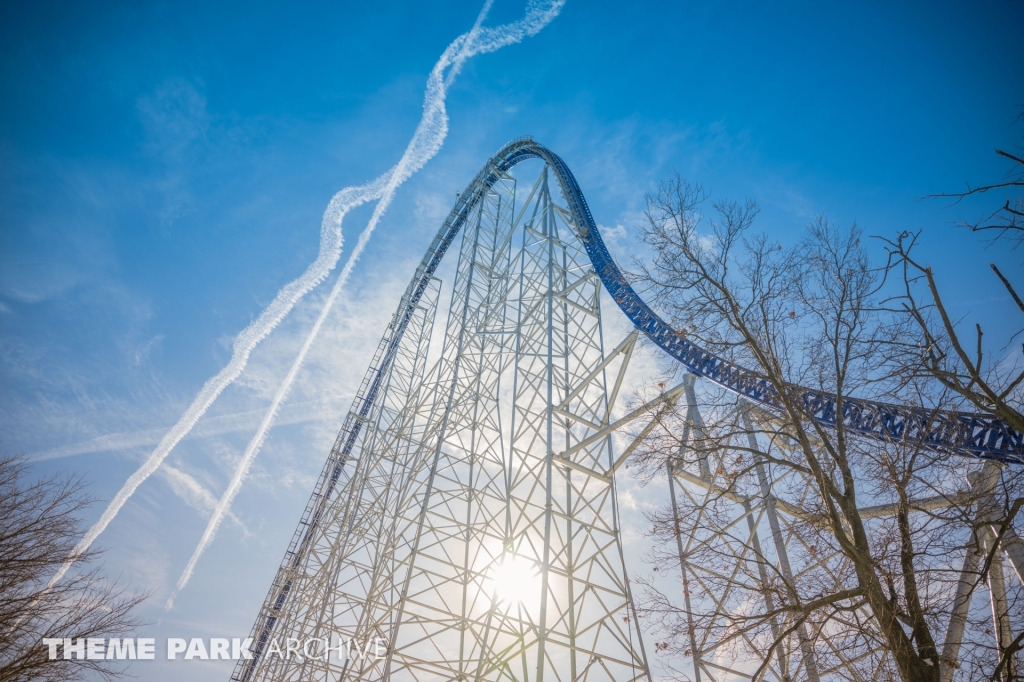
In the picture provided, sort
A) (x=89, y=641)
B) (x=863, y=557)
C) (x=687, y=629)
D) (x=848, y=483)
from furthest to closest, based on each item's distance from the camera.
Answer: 1. (x=89, y=641)
2. (x=687, y=629)
3. (x=848, y=483)
4. (x=863, y=557)

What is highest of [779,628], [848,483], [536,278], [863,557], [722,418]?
[536,278]

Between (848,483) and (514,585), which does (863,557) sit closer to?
(848,483)

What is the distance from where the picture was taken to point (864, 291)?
446 cm

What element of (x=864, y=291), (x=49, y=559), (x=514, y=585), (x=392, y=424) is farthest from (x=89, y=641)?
(x=864, y=291)

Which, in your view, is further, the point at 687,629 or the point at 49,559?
the point at 49,559

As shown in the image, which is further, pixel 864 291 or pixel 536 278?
pixel 536 278

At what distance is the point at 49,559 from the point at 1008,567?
48.0ft

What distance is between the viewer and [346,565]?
44.9ft

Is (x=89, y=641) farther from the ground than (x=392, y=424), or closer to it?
closer to it

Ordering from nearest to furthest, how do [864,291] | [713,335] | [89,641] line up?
[864,291], [713,335], [89,641]

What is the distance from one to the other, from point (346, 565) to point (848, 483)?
1291 cm

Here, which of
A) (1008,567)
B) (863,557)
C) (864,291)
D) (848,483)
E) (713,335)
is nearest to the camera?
(863,557)

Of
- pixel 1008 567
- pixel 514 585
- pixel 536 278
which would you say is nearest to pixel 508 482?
pixel 514 585

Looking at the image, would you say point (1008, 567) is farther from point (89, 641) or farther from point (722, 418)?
point (89, 641)
